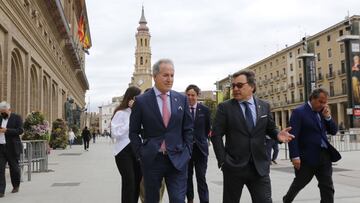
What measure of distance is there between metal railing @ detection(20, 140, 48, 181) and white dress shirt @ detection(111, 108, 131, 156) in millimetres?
5901

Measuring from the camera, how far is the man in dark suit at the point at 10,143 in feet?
30.1

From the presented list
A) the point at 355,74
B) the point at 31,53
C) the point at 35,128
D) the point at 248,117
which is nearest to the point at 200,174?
the point at 248,117

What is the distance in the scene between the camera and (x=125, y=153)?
6.58 m

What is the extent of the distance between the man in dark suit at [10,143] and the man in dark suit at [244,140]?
573 cm

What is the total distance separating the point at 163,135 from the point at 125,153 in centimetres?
212

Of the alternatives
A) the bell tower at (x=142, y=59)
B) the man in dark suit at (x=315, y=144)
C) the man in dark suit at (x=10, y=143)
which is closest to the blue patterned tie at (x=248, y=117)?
the man in dark suit at (x=315, y=144)

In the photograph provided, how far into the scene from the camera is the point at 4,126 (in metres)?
9.37

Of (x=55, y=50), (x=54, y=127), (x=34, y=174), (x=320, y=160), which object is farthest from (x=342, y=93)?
(x=320, y=160)

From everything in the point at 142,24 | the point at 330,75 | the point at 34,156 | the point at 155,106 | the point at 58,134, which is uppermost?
the point at 142,24

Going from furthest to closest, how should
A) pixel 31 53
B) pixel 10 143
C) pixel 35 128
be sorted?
pixel 31 53
pixel 35 128
pixel 10 143

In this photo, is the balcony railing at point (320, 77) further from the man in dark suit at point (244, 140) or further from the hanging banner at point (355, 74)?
the man in dark suit at point (244, 140)

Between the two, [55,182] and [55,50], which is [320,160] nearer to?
[55,182]

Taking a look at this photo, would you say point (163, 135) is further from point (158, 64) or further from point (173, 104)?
point (158, 64)

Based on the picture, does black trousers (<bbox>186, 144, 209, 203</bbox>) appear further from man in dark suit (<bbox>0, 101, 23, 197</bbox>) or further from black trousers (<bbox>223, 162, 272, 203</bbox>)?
man in dark suit (<bbox>0, 101, 23, 197</bbox>)
